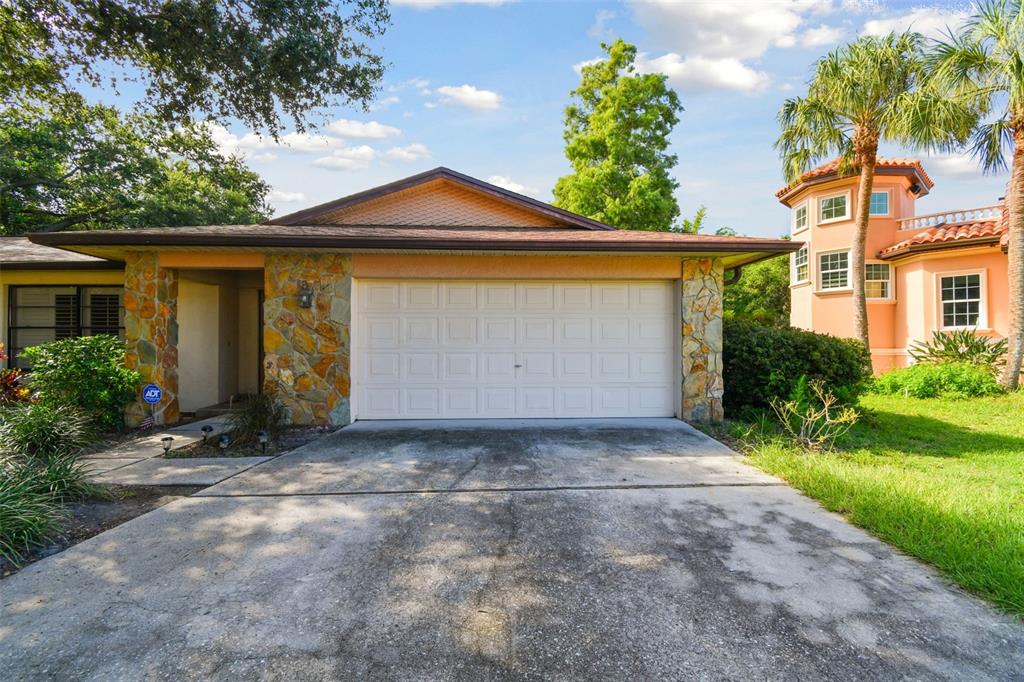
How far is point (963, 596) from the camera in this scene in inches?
124

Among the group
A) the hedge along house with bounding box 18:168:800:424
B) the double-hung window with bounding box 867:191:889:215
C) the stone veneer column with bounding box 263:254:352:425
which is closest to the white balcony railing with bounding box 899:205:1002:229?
the double-hung window with bounding box 867:191:889:215

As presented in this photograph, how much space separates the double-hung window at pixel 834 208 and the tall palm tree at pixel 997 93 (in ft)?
17.0

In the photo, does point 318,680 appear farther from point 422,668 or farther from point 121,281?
point 121,281

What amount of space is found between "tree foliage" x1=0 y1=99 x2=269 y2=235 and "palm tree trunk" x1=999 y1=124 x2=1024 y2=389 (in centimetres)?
2487

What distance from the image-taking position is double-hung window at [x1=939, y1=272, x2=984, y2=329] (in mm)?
13984

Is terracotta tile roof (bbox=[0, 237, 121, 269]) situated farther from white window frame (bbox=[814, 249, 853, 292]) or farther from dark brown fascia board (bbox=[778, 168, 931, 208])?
white window frame (bbox=[814, 249, 853, 292])

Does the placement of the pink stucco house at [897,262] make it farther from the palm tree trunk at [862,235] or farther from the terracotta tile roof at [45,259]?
the terracotta tile roof at [45,259]

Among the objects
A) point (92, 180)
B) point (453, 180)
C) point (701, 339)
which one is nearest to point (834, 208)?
point (701, 339)

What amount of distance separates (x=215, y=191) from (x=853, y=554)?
2484cm

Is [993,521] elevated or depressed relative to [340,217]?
depressed

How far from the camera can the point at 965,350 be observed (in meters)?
13.1

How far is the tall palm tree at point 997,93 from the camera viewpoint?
436 inches

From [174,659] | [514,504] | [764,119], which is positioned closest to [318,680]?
[174,659]

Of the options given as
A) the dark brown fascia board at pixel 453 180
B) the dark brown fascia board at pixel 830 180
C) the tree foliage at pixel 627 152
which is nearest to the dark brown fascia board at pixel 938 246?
the dark brown fascia board at pixel 830 180
